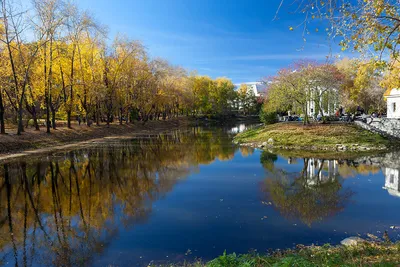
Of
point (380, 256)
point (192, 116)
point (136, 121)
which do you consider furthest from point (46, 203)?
Result: point (192, 116)

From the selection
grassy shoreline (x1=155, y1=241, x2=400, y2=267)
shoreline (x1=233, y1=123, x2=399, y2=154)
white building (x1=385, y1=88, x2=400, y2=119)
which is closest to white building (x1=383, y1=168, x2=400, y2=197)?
grassy shoreline (x1=155, y1=241, x2=400, y2=267)

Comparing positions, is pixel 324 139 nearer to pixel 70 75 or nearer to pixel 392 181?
pixel 392 181

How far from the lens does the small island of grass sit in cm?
2305

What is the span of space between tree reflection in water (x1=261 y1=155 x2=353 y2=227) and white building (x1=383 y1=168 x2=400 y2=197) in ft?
5.39

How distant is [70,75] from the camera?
3231 cm

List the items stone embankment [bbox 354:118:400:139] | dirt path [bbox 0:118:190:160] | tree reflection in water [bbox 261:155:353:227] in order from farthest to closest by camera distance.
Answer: stone embankment [bbox 354:118:400:139] < dirt path [bbox 0:118:190:160] < tree reflection in water [bbox 261:155:353:227]

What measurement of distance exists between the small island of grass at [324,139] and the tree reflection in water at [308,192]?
7153 millimetres

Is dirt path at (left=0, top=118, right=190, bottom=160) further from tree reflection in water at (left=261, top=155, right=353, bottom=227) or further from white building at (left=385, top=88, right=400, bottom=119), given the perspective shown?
white building at (left=385, top=88, right=400, bottom=119)

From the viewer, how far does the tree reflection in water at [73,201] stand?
22.0 ft

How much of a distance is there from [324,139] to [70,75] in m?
26.4

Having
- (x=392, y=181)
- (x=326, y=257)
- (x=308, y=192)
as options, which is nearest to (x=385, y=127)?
(x=392, y=181)

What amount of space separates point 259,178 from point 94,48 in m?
28.6

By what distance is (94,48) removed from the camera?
114 ft

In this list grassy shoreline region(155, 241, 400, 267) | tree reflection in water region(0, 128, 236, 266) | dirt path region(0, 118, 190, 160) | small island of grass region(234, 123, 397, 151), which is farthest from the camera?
small island of grass region(234, 123, 397, 151)
